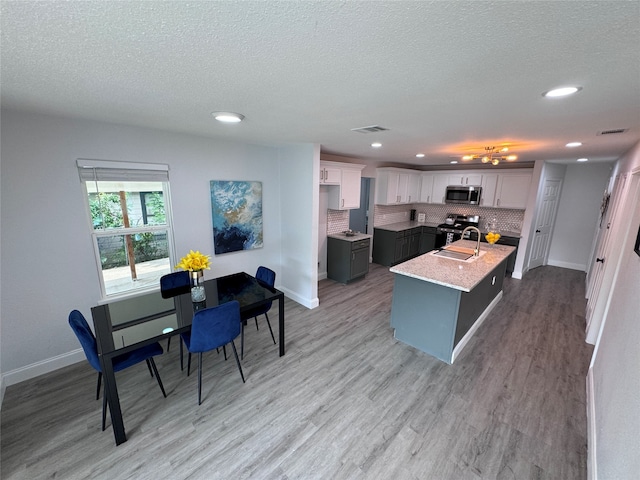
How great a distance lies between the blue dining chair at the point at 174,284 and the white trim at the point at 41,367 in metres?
0.86

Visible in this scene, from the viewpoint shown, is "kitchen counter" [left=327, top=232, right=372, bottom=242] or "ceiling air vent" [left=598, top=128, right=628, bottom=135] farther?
"kitchen counter" [left=327, top=232, right=372, bottom=242]

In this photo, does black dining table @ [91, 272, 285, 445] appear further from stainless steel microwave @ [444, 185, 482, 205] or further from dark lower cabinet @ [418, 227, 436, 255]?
stainless steel microwave @ [444, 185, 482, 205]

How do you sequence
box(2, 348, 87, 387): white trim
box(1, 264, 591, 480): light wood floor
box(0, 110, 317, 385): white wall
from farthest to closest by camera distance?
box(2, 348, 87, 387): white trim < box(0, 110, 317, 385): white wall < box(1, 264, 591, 480): light wood floor

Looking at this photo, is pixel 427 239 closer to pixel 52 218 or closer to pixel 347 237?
pixel 347 237

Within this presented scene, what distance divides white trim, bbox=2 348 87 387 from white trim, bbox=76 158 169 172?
6.16 feet

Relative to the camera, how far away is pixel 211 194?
3326mm

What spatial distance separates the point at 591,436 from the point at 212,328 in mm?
2921

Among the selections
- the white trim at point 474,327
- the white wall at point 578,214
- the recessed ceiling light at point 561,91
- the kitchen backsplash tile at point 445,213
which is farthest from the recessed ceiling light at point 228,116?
the white wall at point 578,214

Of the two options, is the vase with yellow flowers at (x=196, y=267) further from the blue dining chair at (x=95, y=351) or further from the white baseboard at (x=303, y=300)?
the white baseboard at (x=303, y=300)

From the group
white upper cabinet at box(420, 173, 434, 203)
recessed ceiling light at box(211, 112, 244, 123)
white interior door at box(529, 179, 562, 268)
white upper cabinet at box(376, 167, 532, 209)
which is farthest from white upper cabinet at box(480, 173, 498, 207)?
recessed ceiling light at box(211, 112, 244, 123)

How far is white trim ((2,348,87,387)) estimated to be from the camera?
234cm

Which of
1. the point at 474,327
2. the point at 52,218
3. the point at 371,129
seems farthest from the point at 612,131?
the point at 52,218

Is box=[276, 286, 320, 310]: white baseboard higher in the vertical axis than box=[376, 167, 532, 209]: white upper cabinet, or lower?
lower

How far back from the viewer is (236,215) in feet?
11.9
